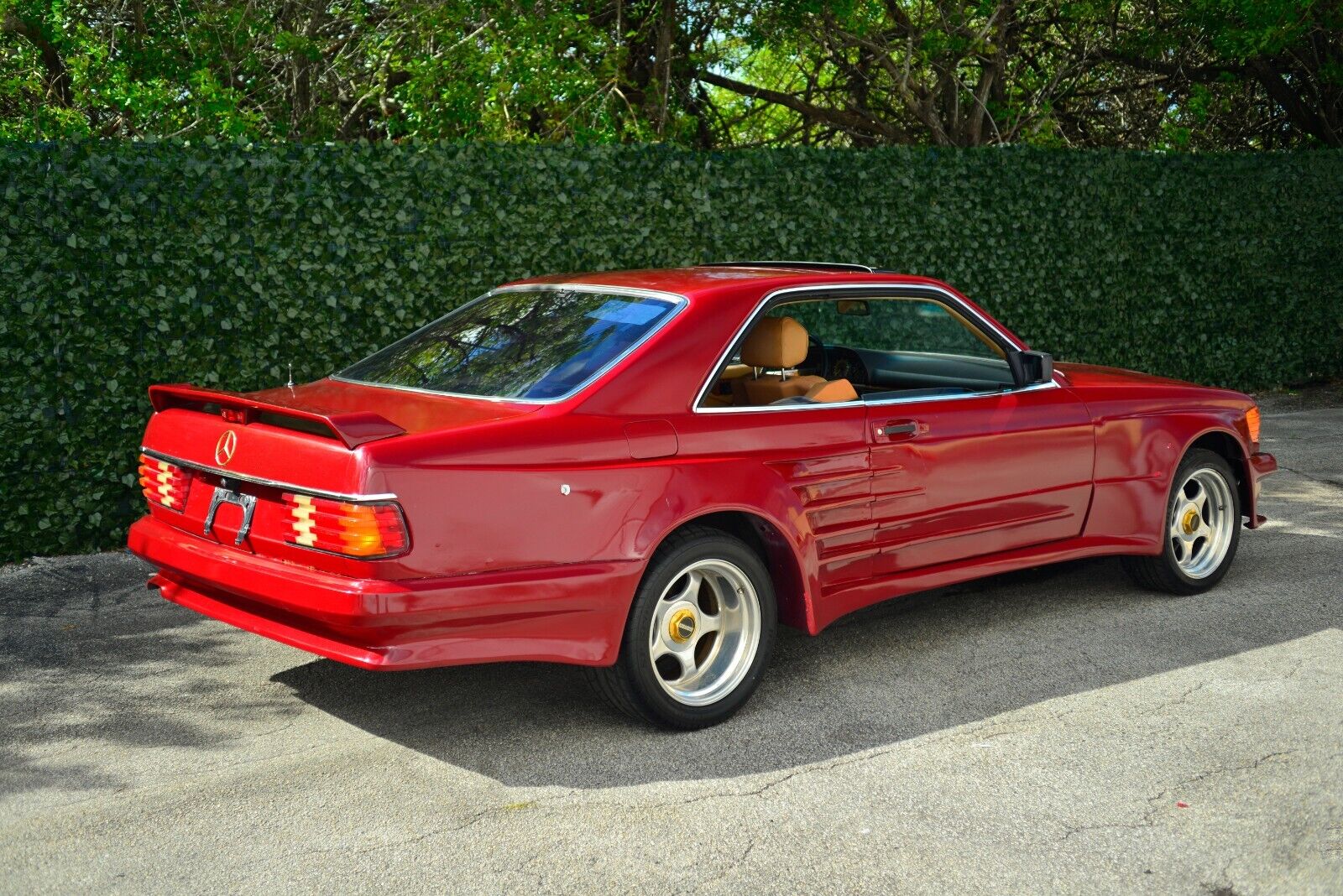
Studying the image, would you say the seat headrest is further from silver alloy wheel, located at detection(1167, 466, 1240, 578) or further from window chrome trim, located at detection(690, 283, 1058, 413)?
silver alloy wheel, located at detection(1167, 466, 1240, 578)

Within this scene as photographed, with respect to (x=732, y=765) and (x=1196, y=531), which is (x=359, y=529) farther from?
(x=1196, y=531)

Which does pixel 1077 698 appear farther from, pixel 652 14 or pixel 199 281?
pixel 652 14

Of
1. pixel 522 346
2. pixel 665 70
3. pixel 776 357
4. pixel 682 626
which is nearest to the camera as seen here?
pixel 682 626

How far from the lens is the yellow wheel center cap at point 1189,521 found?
6699 mm

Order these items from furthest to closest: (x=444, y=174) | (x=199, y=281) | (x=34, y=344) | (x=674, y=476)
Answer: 1. (x=444, y=174)
2. (x=199, y=281)
3. (x=34, y=344)
4. (x=674, y=476)

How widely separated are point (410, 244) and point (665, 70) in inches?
225

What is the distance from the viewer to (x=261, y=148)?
8.08 metres

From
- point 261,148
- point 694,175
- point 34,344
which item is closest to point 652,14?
point 694,175

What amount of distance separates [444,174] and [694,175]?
2.06 m

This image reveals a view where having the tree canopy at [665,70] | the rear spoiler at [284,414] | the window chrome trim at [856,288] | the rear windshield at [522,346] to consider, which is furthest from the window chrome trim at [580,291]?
the tree canopy at [665,70]

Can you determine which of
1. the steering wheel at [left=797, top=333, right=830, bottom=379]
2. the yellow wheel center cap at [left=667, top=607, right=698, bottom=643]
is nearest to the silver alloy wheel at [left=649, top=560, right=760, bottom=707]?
the yellow wheel center cap at [left=667, top=607, right=698, bottom=643]

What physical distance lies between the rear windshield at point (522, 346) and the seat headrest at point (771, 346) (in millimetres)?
540

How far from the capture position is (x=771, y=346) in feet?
18.2

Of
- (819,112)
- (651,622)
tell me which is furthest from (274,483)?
(819,112)
